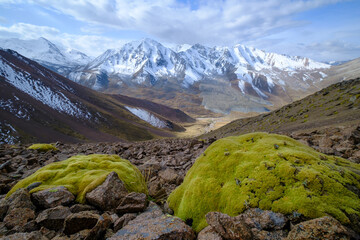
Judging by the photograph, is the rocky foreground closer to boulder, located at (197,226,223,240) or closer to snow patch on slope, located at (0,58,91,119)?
boulder, located at (197,226,223,240)

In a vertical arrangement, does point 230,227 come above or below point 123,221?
above

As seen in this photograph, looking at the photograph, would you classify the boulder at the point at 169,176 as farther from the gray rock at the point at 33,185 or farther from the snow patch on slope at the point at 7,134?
the snow patch on slope at the point at 7,134

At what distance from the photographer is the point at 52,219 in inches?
225

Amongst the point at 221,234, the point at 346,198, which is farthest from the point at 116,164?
the point at 346,198

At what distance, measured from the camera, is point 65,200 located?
6762 mm

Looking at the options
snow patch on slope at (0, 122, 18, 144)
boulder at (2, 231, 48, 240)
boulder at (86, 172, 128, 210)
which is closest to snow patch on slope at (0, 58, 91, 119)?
snow patch on slope at (0, 122, 18, 144)

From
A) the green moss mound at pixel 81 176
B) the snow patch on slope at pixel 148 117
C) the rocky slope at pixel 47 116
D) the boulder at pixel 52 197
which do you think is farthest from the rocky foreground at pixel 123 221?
the snow patch on slope at pixel 148 117

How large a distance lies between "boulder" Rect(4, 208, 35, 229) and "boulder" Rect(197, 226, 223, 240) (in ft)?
18.0

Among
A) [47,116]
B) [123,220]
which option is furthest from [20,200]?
[47,116]

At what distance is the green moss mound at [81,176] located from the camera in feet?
24.3

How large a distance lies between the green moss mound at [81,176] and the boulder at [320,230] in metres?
6.03

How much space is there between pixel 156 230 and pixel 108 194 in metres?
2.81

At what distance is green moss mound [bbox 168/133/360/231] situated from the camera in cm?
427

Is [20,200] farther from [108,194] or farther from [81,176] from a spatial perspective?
[108,194]
